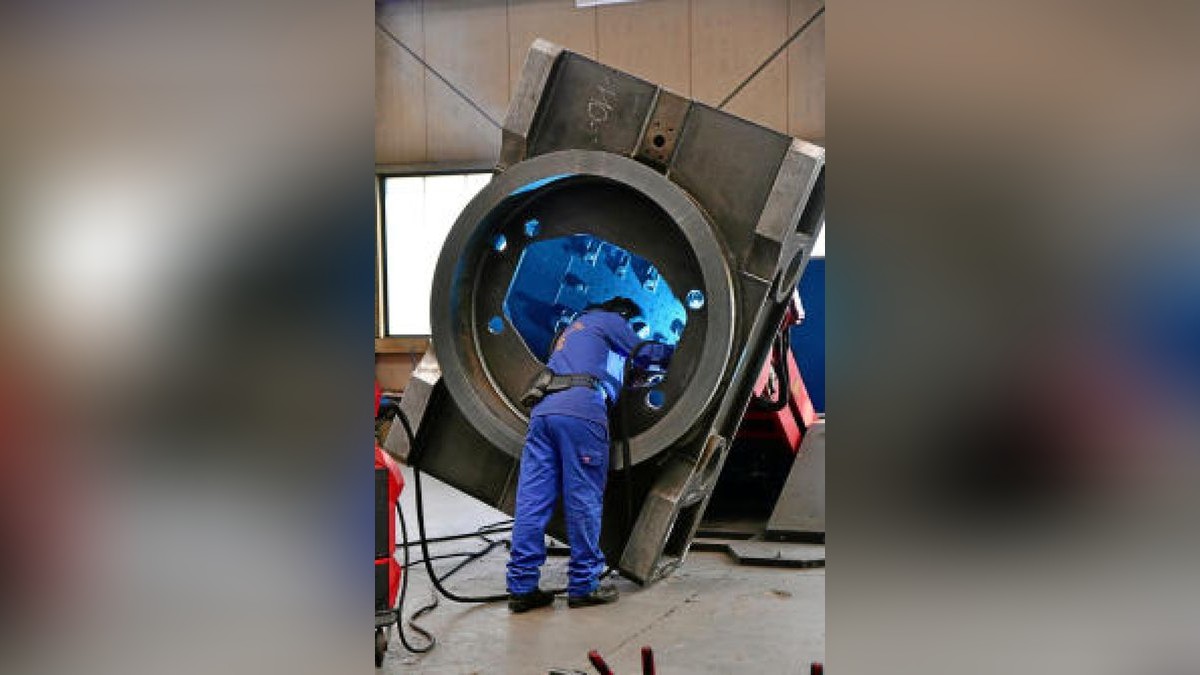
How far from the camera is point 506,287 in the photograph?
4.67 m

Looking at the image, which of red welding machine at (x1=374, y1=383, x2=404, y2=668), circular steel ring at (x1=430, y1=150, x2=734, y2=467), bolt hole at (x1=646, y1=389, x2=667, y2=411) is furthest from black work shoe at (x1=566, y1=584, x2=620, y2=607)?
red welding machine at (x1=374, y1=383, x2=404, y2=668)

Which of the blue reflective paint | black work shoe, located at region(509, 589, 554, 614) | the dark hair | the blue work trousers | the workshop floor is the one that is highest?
the blue reflective paint

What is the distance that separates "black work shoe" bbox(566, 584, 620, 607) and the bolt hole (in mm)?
779

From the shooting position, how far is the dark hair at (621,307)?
460 centimetres

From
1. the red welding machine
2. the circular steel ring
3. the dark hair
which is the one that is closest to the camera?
the red welding machine

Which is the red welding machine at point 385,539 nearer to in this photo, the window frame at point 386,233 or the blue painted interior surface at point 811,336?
the blue painted interior surface at point 811,336

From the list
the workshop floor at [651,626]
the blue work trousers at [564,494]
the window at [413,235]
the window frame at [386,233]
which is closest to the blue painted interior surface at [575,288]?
the blue work trousers at [564,494]

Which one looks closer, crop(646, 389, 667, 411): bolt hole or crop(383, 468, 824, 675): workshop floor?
crop(383, 468, 824, 675): workshop floor

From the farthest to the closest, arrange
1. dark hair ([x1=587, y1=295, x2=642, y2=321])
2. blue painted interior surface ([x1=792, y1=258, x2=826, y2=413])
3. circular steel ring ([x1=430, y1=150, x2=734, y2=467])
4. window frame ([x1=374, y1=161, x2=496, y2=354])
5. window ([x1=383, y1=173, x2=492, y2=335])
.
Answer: window ([x1=383, y1=173, x2=492, y2=335]), window frame ([x1=374, y1=161, x2=496, y2=354]), blue painted interior surface ([x1=792, y1=258, x2=826, y2=413]), dark hair ([x1=587, y1=295, x2=642, y2=321]), circular steel ring ([x1=430, y1=150, x2=734, y2=467])

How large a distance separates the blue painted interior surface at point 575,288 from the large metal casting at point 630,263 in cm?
1

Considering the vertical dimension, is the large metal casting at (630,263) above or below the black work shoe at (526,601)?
above

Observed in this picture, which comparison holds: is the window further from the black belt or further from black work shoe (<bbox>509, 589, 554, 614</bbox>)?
black work shoe (<bbox>509, 589, 554, 614</bbox>)

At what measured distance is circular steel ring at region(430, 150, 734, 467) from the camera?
13.6 ft
